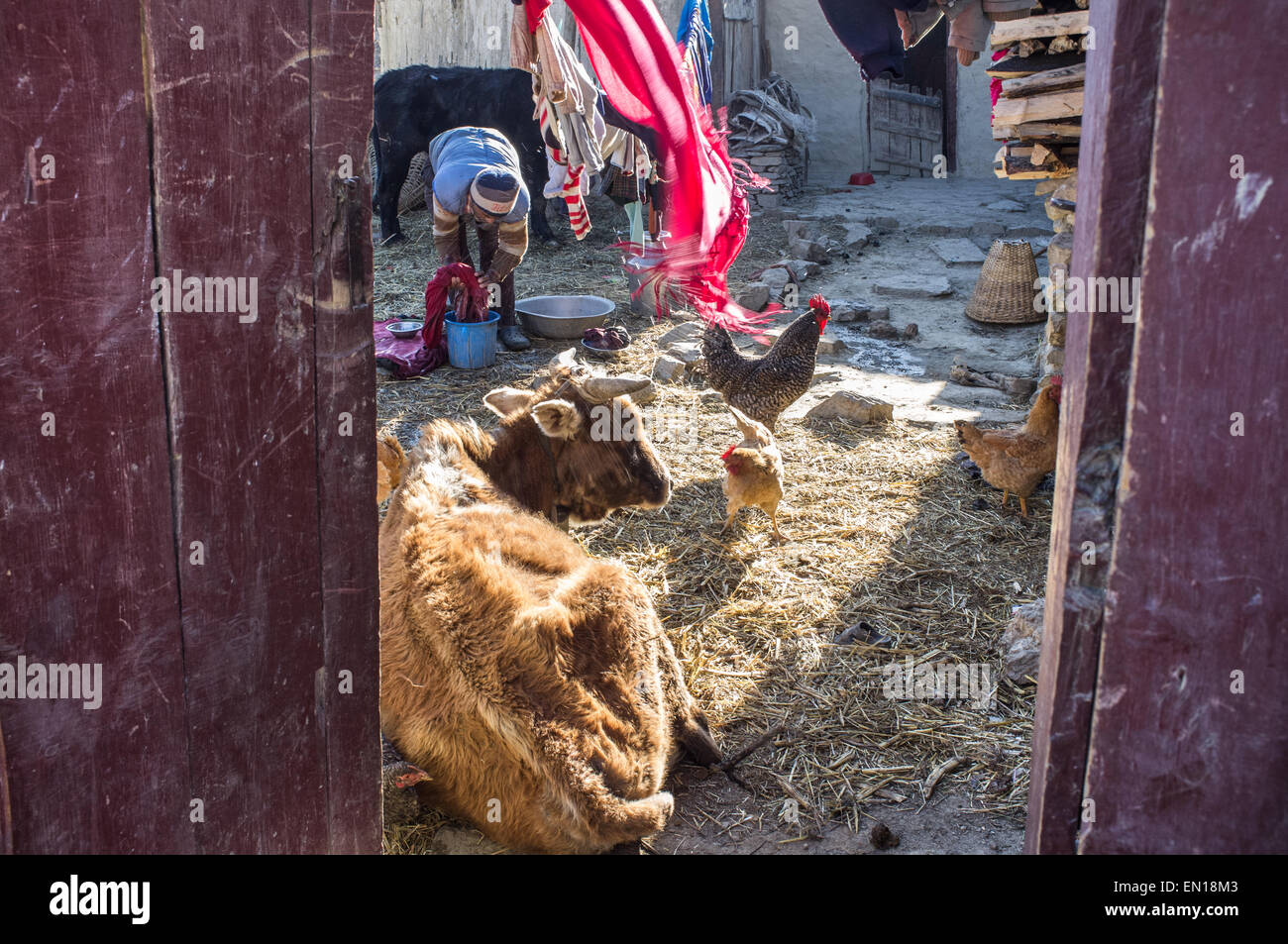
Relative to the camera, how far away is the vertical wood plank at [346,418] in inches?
72.6

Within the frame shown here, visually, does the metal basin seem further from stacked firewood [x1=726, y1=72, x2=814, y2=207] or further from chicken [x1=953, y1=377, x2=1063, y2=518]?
stacked firewood [x1=726, y1=72, x2=814, y2=207]

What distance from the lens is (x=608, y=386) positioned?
425 cm

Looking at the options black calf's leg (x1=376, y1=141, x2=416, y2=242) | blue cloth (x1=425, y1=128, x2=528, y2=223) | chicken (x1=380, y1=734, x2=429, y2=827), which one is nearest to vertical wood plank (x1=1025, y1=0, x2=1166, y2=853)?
chicken (x1=380, y1=734, x2=429, y2=827)

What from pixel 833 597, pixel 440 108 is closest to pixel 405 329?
pixel 440 108

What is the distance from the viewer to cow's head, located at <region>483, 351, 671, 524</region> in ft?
14.0

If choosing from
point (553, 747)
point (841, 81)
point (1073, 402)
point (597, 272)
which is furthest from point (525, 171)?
point (1073, 402)

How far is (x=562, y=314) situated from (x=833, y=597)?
5135 mm

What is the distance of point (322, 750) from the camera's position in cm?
208

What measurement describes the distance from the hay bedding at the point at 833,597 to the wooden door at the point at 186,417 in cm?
144

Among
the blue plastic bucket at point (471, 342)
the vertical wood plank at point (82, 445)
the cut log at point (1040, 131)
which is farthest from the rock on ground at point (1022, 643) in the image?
the blue plastic bucket at point (471, 342)

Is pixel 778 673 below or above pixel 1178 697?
below

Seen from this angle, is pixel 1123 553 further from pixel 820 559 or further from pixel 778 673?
pixel 820 559
